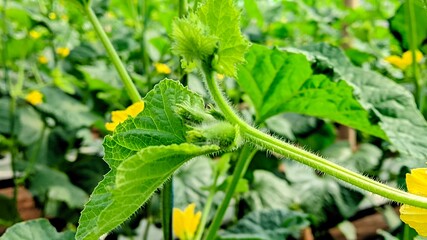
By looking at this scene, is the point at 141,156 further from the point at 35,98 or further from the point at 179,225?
the point at 35,98

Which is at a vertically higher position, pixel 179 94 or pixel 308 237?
pixel 179 94

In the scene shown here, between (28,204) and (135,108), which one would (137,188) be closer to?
(135,108)

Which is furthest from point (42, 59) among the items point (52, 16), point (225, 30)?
point (225, 30)

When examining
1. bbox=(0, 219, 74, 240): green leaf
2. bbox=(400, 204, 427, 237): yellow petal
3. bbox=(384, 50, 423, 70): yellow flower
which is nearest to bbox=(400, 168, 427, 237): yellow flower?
bbox=(400, 204, 427, 237): yellow petal

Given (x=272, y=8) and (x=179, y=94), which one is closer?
(x=179, y=94)

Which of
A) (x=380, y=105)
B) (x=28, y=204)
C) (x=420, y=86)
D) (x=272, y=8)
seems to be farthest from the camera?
(x=272, y=8)

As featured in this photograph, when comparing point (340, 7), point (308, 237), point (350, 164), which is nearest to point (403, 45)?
point (350, 164)
